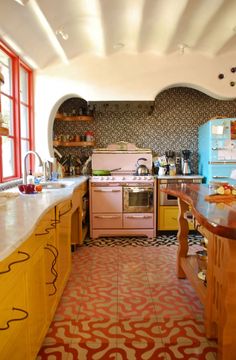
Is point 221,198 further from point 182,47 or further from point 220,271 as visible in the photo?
point 182,47

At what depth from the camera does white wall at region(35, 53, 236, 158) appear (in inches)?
162

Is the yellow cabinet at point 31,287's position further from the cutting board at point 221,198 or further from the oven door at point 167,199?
the oven door at point 167,199

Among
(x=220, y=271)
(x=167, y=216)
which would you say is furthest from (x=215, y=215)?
(x=167, y=216)

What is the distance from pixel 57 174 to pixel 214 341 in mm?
2783

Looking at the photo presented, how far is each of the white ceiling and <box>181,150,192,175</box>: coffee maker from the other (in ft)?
4.79

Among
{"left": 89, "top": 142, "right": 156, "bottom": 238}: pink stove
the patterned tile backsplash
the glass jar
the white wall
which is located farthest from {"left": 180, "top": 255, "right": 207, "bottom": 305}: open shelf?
the glass jar

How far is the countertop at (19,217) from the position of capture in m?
1.15

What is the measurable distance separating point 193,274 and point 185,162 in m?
2.38

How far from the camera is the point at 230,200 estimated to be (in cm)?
206

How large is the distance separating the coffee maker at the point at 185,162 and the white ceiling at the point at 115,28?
1.46 meters

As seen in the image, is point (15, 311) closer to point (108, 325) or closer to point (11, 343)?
point (11, 343)

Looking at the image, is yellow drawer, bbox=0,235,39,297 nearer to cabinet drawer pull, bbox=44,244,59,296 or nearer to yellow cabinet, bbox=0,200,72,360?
yellow cabinet, bbox=0,200,72,360

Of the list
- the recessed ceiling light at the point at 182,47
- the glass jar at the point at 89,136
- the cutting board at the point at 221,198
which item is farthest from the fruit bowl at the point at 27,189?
the recessed ceiling light at the point at 182,47

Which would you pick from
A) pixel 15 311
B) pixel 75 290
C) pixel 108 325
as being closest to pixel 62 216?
pixel 75 290
